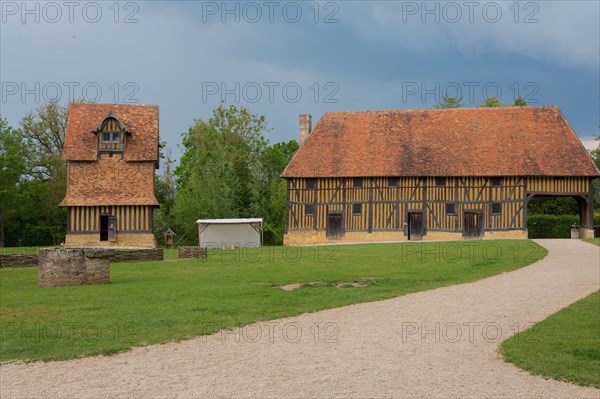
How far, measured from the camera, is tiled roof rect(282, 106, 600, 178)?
37188mm

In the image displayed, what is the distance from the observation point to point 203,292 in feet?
52.4

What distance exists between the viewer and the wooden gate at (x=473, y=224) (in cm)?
3750

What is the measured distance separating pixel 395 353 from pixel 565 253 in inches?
686

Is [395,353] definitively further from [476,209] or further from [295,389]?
[476,209]

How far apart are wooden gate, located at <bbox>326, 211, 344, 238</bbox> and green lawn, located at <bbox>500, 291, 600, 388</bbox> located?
25837mm

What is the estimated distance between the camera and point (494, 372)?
867 centimetres

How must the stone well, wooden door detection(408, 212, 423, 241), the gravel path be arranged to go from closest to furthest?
the gravel path → the stone well → wooden door detection(408, 212, 423, 241)

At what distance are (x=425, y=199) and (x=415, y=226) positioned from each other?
5.01ft

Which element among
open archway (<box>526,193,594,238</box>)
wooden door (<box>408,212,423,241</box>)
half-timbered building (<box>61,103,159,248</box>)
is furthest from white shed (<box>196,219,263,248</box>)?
open archway (<box>526,193,594,238</box>)

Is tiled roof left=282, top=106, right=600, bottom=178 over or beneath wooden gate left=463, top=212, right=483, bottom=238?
over

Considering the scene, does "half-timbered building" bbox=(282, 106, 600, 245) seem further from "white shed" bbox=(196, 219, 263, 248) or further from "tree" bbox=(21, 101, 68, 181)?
"tree" bbox=(21, 101, 68, 181)

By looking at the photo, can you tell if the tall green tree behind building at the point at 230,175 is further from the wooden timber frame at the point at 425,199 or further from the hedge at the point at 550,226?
the hedge at the point at 550,226

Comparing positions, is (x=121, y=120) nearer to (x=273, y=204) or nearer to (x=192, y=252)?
(x=273, y=204)

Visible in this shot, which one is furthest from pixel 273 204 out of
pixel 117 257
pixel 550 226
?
pixel 117 257
